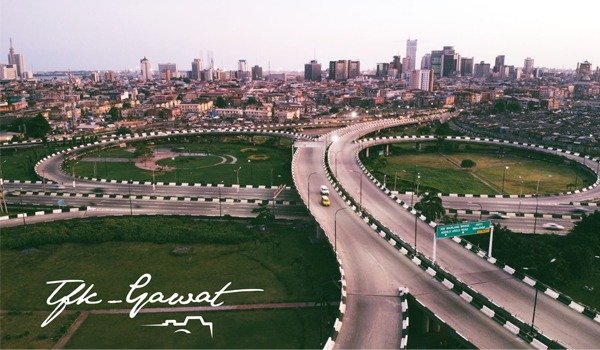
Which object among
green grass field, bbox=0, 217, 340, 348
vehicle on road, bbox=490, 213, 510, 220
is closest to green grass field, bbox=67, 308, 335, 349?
green grass field, bbox=0, 217, 340, 348

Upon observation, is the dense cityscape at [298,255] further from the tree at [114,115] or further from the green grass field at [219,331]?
the tree at [114,115]

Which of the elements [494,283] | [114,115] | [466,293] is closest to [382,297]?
[466,293]

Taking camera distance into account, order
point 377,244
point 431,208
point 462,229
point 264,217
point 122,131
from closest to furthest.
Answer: point 462,229 → point 377,244 → point 431,208 → point 264,217 → point 122,131

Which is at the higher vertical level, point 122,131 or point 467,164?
point 122,131

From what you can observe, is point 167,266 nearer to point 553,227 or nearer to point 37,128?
point 553,227

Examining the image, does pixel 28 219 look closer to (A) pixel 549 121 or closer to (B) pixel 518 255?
(B) pixel 518 255

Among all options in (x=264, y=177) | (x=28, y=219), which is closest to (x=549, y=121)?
(x=264, y=177)
